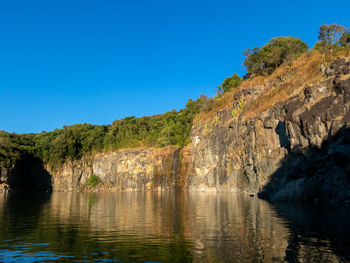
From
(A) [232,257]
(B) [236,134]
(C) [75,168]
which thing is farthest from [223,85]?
(A) [232,257]

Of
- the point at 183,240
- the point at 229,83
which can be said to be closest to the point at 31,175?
the point at 229,83

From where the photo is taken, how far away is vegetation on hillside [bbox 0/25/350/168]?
6100 centimetres

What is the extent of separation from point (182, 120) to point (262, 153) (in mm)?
52111

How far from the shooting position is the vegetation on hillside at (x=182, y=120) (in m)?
61.0

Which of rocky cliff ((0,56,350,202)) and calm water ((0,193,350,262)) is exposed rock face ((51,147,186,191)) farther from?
calm water ((0,193,350,262))

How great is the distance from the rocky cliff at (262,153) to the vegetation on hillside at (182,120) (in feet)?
3.15

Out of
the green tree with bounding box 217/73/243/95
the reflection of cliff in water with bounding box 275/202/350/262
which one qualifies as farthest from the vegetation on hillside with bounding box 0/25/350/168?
the reflection of cliff in water with bounding box 275/202/350/262

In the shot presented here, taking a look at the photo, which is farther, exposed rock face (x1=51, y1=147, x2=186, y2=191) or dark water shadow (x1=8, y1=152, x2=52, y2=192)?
dark water shadow (x1=8, y1=152, x2=52, y2=192)

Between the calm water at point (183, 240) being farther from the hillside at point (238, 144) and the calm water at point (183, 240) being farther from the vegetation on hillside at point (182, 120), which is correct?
the vegetation on hillside at point (182, 120)

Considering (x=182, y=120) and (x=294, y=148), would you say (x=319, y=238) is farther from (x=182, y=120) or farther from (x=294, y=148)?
(x=182, y=120)

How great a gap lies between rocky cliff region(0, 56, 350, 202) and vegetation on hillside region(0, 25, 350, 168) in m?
0.96

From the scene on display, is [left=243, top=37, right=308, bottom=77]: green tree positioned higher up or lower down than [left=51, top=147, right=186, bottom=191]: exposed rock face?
higher up

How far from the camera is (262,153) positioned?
54656mm

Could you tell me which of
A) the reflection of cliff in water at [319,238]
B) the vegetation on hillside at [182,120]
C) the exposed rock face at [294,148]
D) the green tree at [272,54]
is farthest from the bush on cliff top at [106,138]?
the reflection of cliff in water at [319,238]
